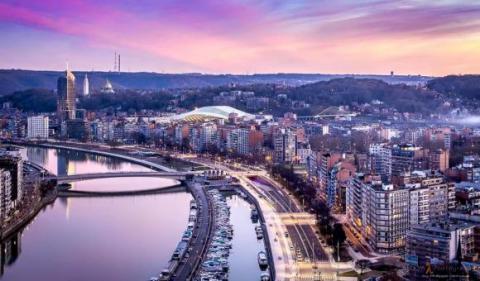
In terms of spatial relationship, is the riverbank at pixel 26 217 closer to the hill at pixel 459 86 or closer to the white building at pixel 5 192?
the white building at pixel 5 192

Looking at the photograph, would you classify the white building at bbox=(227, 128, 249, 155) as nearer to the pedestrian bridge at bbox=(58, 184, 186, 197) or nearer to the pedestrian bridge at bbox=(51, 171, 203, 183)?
the pedestrian bridge at bbox=(51, 171, 203, 183)

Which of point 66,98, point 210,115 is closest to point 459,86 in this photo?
point 210,115

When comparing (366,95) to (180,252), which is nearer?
(180,252)

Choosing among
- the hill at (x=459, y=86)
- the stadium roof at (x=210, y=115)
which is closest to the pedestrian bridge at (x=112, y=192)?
the stadium roof at (x=210, y=115)

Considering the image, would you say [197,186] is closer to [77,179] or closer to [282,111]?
[77,179]

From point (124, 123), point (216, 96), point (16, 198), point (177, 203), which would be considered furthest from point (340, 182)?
point (216, 96)

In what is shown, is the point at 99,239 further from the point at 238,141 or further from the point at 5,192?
the point at 238,141

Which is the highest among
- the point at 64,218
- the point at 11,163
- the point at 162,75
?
the point at 162,75
